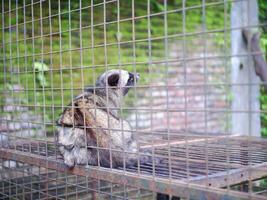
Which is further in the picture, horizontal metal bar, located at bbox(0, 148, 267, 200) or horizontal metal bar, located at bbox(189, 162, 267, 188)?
horizontal metal bar, located at bbox(189, 162, 267, 188)

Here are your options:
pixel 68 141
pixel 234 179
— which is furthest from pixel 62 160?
pixel 234 179

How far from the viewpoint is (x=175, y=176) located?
8.28ft

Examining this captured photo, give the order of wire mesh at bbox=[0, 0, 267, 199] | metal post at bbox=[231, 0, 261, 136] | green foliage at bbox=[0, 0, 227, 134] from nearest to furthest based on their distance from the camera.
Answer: wire mesh at bbox=[0, 0, 267, 199] → green foliage at bbox=[0, 0, 227, 134] → metal post at bbox=[231, 0, 261, 136]

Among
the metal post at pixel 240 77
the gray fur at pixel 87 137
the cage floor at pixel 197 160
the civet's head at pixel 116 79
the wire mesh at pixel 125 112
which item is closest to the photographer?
the wire mesh at pixel 125 112

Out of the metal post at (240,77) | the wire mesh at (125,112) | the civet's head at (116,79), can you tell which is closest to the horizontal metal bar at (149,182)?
the wire mesh at (125,112)

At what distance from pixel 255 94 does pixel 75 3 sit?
2.42m

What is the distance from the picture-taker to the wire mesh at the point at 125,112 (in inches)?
86.8

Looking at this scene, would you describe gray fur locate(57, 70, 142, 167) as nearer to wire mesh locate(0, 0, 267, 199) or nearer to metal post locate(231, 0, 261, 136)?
wire mesh locate(0, 0, 267, 199)

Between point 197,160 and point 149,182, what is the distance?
0.35m

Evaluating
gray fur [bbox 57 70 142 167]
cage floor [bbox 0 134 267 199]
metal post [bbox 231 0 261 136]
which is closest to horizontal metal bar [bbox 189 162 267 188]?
cage floor [bbox 0 134 267 199]

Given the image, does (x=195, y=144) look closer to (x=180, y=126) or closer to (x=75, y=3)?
(x=75, y=3)

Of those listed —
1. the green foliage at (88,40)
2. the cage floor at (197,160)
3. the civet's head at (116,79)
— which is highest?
the green foliage at (88,40)

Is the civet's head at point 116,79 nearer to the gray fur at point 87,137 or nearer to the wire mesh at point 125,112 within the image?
the wire mesh at point 125,112

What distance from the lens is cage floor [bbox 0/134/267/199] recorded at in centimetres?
234
